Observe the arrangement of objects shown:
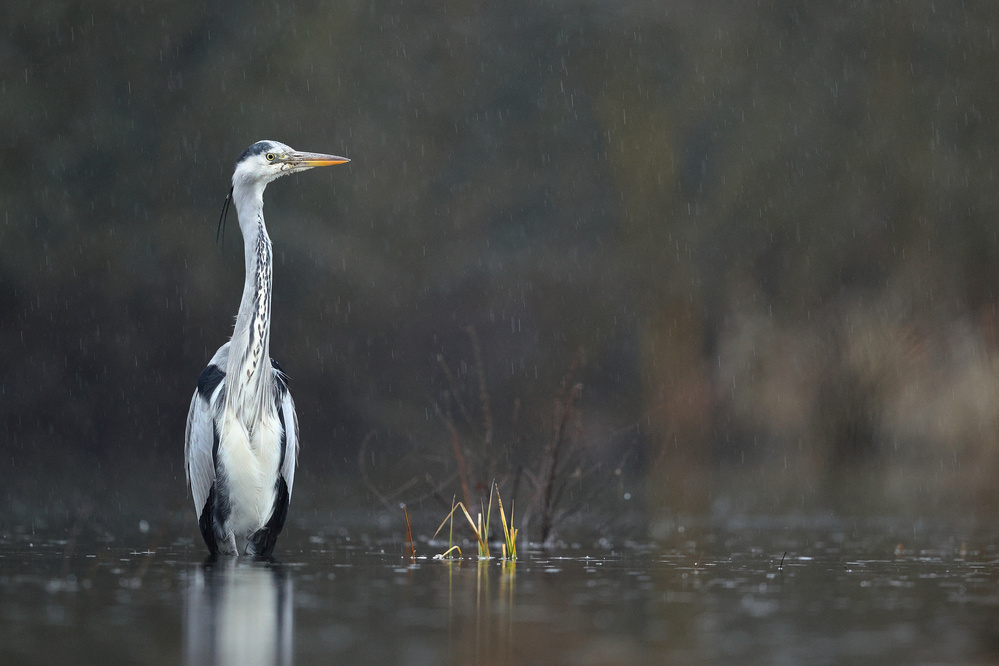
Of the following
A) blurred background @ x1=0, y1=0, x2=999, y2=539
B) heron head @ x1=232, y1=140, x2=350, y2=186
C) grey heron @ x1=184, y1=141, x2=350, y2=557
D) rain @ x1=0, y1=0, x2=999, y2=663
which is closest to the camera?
grey heron @ x1=184, y1=141, x2=350, y2=557

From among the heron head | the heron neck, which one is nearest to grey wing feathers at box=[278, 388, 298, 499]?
the heron neck

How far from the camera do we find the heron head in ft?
27.0

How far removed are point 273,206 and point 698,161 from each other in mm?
5270

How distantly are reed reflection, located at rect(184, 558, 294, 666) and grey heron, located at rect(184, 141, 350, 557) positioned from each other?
71 cm

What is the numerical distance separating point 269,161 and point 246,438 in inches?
68.4

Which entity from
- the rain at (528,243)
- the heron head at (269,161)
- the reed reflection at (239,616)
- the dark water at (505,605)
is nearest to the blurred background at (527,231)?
the rain at (528,243)

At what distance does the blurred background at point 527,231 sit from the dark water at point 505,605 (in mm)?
6586

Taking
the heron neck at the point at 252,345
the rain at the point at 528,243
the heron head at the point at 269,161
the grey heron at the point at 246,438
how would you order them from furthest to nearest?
the rain at the point at 528,243 < the heron head at the point at 269,161 < the heron neck at the point at 252,345 < the grey heron at the point at 246,438

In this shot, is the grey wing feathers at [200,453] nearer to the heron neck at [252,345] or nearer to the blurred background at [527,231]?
the heron neck at [252,345]

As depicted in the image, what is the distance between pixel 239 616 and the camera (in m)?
4.89

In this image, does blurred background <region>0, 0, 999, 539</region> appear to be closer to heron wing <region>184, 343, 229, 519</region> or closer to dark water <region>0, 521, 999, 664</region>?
heron wing <region>184, 343, 229, 519</region>

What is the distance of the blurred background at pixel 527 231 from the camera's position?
1595cm

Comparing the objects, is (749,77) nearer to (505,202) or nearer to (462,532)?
(505,202)

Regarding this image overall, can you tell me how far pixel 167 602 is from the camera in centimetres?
523
